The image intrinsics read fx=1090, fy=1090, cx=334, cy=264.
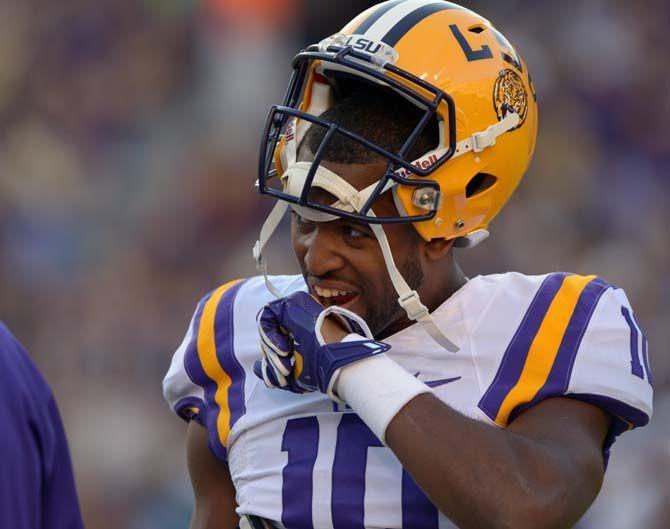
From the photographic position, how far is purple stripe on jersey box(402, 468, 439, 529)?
1902mm

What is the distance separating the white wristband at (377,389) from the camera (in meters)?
1.76

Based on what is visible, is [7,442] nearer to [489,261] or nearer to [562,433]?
[562,433]

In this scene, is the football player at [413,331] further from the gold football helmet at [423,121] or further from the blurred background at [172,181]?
the blurred background at [172,181]

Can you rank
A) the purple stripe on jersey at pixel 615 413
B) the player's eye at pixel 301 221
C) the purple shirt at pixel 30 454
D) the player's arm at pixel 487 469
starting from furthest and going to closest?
the player's eye at pixel 301 221 < the purple stripe on jersey at pixel 615 413 < the player's arm at pixel 487 469 < the purple shirt at pixel 30 454

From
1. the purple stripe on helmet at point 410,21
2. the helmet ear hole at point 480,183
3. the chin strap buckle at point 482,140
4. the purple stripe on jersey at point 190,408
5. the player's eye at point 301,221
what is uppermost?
the purple stripe on helmet at point 410,21

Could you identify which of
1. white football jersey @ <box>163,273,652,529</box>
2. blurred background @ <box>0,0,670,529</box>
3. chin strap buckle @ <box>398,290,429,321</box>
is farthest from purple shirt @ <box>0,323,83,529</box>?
blurred background @ <box>0,0,670,529</box>

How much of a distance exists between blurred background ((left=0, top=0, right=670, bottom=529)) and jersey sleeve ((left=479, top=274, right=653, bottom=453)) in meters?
1.68

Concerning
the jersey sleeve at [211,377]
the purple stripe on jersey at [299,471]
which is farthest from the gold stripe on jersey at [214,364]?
the purple stripe on jersey at [299,471]

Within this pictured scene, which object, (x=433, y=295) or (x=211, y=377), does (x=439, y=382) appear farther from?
(x=211, y=377)

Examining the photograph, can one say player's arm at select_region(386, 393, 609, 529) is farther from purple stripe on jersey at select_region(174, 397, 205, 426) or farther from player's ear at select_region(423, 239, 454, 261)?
purple stripe on jersey at select_region(174, 397, 205, 426)

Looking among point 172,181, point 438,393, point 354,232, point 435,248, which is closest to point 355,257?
point 354,232

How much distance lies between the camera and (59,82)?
428 cm

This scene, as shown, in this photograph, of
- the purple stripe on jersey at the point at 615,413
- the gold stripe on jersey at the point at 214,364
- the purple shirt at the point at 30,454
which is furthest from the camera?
the gold stripe on jersey at the point at 214,364

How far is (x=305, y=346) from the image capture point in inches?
72.8
